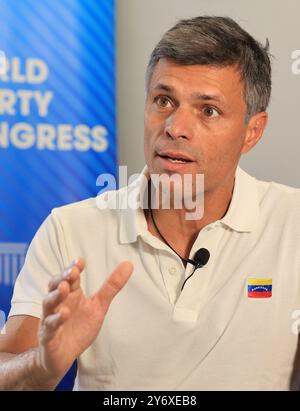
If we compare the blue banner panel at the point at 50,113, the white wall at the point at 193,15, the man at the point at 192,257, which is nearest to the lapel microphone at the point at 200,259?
the man at the point at 192,257

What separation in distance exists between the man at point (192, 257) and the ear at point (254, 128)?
0.11 ft

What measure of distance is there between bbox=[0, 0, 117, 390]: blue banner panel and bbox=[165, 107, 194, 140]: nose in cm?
83

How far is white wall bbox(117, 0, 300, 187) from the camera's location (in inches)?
92.5

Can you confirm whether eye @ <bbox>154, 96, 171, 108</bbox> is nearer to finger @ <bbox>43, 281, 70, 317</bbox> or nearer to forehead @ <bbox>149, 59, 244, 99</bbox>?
forehead @ <bbox>149, 59, 244, 99</bbox>

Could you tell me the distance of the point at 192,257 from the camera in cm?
145

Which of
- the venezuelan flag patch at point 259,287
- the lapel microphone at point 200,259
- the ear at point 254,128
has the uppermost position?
the ear at point 254,128

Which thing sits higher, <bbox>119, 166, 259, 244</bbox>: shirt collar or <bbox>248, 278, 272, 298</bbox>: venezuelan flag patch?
<bbox>119, 166, 259, 244</bbox>: shirt collar

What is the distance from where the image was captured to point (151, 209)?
1542 millimetres

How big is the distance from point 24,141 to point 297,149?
97cm

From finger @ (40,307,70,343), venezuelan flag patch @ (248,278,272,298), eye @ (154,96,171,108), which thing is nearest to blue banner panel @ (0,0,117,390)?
eye @ (154,96,171,108)

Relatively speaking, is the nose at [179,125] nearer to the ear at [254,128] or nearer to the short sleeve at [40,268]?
the ear at [254,128]

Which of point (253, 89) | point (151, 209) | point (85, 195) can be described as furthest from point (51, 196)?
point (253, 89)

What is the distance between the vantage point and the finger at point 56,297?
1.00 m
